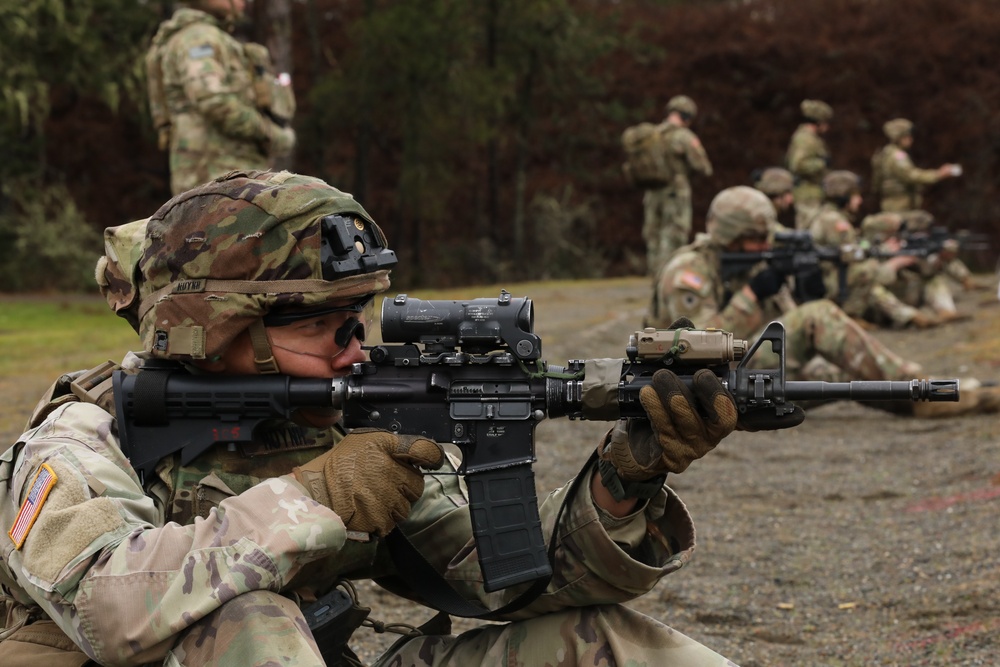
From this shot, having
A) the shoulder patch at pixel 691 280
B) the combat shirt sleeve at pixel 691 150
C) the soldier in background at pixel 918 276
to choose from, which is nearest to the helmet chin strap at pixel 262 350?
the shoulder patch at pixel 691 280

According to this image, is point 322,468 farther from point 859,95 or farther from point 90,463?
point 859,95

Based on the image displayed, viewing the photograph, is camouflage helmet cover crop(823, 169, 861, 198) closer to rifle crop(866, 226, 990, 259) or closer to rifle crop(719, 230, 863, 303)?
rifle crop(866, 226, 990, 259)

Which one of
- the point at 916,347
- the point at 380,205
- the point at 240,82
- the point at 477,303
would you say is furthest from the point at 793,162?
the point at 477,303

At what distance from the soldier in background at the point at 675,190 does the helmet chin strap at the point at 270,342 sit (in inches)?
593

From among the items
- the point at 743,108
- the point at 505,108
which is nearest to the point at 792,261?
the point at 505,108

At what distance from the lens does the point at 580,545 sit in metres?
3.08

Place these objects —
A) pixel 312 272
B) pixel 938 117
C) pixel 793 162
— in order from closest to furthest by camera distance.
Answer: pixel 312 272, pixel 793 162, pixel 938 117

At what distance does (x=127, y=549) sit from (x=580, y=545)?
3.34 ft

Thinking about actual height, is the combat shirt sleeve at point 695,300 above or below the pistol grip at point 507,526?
above

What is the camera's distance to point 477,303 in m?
3.11

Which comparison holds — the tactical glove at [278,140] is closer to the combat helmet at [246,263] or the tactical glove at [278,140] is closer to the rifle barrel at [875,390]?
the combat helmet at [246,263]

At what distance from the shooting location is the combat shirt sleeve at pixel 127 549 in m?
2.65

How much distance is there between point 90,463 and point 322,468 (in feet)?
1.60

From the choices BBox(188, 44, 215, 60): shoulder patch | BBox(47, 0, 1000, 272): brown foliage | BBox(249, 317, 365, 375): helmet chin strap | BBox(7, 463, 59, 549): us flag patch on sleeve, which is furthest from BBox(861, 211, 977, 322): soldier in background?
BBox(7, 463, 59, 549): us flag patch on sleeve
